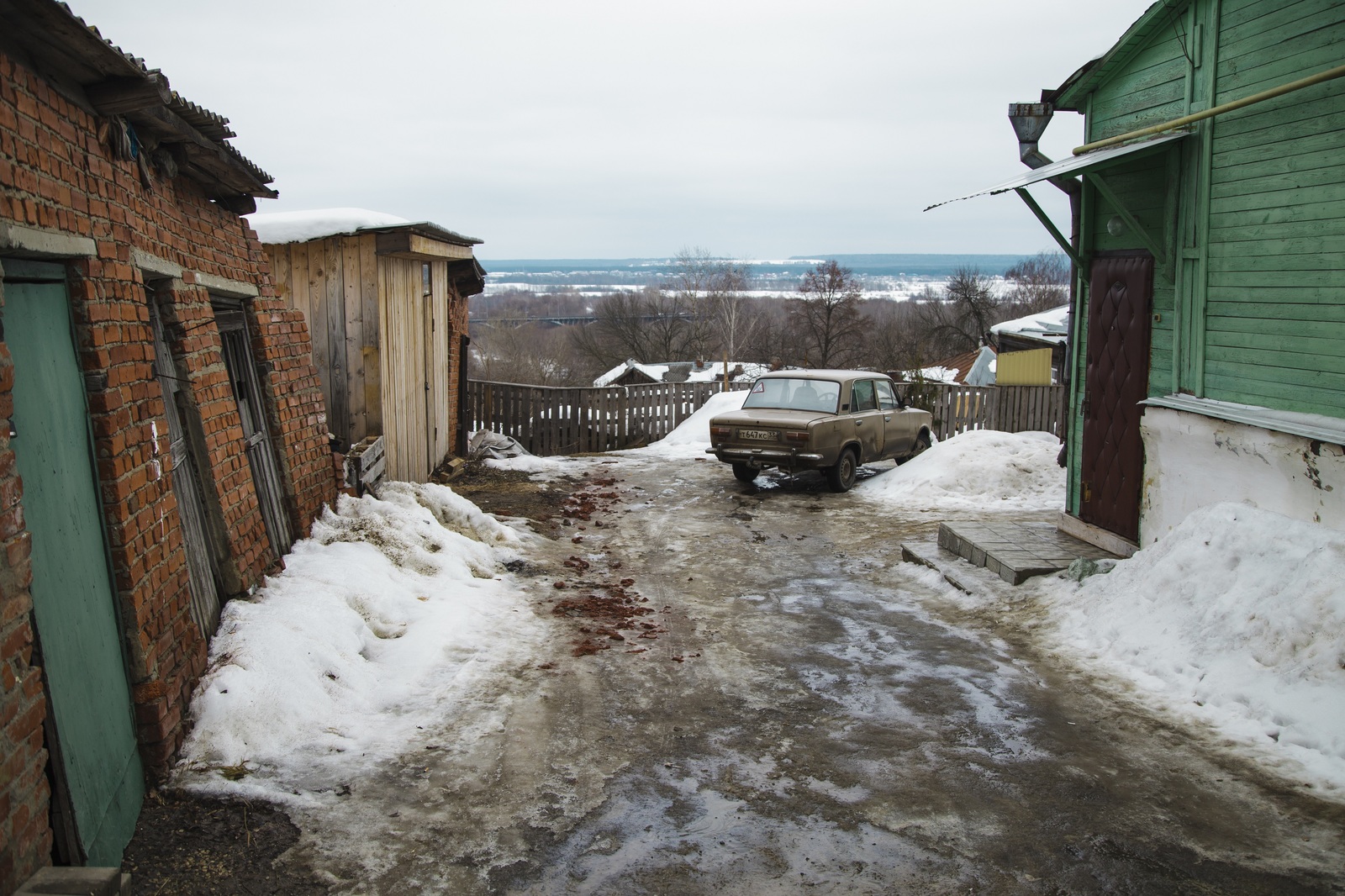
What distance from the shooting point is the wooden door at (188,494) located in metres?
4.54

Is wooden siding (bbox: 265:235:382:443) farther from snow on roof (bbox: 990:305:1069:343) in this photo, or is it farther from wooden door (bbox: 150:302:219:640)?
snow on roof (bbox: 990:305:1069:343)

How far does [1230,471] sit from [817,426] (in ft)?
19.0

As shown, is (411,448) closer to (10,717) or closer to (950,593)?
(950,593)

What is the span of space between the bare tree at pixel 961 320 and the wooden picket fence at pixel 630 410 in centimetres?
4705

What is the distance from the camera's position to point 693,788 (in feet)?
13.2

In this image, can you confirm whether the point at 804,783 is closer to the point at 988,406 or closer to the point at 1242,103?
the point at 1242,103

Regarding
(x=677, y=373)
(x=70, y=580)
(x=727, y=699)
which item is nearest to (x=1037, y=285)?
(x=677, y=373)

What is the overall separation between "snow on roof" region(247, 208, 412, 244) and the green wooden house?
5.75 m

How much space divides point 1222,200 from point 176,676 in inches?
277

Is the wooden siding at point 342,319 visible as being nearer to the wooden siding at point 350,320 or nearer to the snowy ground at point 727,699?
the wooden siding at point 350,320

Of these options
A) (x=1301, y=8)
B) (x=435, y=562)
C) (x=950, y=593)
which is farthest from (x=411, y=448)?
(x=1301, y=8)

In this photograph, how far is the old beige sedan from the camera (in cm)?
1181

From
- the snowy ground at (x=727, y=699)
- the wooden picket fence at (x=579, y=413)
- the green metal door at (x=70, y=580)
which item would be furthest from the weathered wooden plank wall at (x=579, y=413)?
the green metal door at (x=70, y=580)

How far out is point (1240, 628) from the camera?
523 centimetres
